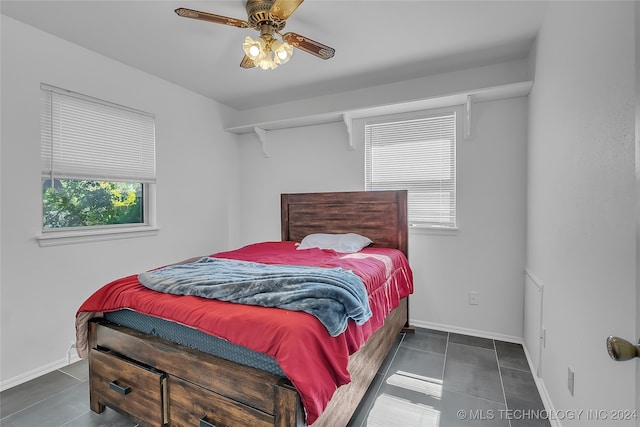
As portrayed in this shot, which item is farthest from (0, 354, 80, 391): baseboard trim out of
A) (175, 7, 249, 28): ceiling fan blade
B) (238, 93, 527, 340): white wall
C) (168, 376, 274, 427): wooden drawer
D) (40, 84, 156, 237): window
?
(238, 93, 527, 340): white wall

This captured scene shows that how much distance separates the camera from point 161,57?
2.64 meters

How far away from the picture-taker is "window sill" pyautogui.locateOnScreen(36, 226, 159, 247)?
2.29 metres

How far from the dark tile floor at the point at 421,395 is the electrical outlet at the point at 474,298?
0.43 meters

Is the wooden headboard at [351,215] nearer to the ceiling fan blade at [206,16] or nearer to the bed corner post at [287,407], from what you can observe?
the ceiling fan blade at [206,16]

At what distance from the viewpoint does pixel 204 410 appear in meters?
1.36

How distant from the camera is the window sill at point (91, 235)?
2.29 metres

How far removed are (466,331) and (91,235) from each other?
3436 millimetres

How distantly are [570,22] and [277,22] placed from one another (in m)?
1.51

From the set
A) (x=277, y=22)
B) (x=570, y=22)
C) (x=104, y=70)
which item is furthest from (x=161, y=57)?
(x=570, y=22)

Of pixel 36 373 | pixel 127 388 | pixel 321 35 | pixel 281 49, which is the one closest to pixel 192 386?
pixel 127 388

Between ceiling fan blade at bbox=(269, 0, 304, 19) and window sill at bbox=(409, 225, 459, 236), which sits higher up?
ceiling fan blade at bbox=(269, 0, 304, 19)

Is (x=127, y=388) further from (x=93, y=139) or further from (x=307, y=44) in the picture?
(x=307, y=44)

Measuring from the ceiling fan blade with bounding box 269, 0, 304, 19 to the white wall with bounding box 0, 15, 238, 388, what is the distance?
1834 mm

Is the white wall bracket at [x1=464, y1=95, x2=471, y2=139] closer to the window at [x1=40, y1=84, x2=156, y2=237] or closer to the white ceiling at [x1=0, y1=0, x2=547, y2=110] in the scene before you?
the white ceiling at [x1=0, y1=0, x2=547, y2=110]
